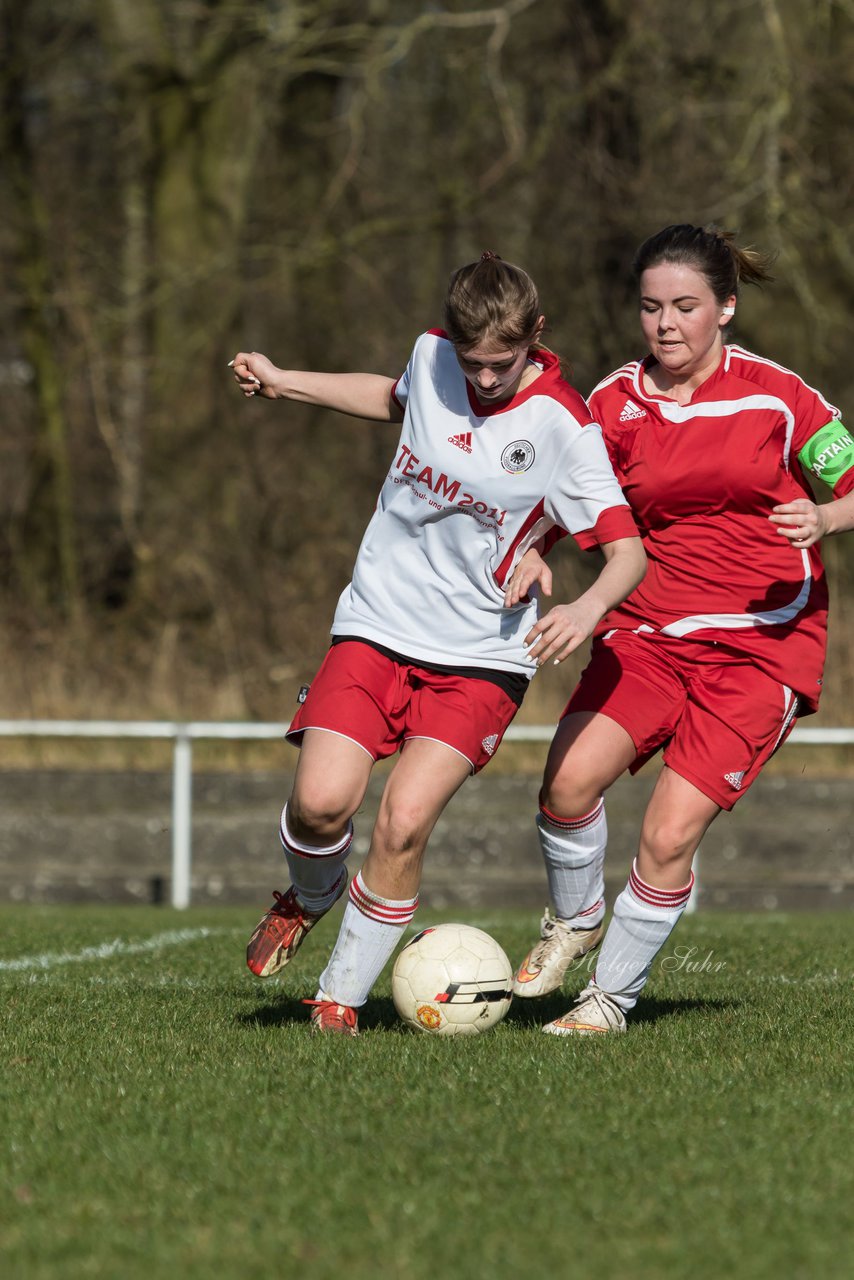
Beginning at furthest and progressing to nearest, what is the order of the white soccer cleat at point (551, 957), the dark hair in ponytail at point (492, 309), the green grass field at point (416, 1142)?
the white soccer cleat at point (551, 957) < the dark hair in ponytail at point (492, 309) < the green grass field at point (416, 1142)

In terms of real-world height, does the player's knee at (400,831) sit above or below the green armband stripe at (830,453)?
below

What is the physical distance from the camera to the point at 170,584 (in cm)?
1830

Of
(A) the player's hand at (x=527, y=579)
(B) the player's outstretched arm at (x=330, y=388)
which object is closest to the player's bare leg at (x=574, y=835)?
(A) the player's hand at (x=527, y=579)

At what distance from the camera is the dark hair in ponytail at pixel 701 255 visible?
16.0ft

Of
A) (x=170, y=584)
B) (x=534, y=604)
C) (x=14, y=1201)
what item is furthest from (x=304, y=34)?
(x=14, y=1201)

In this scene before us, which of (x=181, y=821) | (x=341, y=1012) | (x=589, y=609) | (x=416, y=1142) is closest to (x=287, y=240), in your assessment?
(x=181, y=821)

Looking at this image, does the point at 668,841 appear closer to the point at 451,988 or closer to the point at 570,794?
the point at 570,794

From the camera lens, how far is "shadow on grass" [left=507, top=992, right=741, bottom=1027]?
5.25m

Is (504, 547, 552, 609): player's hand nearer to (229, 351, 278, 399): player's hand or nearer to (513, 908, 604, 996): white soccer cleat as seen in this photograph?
(229, 351, 278, 399): player's hand

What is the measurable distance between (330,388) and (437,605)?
0.80m

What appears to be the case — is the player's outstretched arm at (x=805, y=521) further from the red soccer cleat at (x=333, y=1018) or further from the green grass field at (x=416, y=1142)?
the red soccer cleat at (x=333, y=1018)

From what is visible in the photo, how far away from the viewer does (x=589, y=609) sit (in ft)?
14.5

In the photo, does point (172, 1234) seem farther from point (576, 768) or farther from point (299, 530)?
point (299, 530)

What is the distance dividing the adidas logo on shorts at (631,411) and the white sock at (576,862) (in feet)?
3.78
